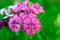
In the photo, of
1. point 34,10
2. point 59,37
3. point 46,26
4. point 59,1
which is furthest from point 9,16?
point 59,1

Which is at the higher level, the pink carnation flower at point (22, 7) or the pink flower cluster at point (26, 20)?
the pink carnation flower at point (22, 7)

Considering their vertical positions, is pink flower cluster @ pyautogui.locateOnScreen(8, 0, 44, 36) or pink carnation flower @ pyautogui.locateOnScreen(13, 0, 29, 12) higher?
pink carnation flower @ pyautogui.locateOnScreen(13, 0, 29, 12)

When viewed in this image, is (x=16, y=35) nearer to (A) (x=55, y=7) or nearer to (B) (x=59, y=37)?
(B) (x=59, y=37)

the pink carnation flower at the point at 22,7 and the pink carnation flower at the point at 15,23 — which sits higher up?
the pink carnation flower at the point at 22,7

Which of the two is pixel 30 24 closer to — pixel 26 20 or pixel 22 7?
pixel 26 20

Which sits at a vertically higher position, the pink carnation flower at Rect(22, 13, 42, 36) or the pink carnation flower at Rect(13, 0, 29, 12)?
the pink carnation flower at Rect(13, 0, 29, 12)

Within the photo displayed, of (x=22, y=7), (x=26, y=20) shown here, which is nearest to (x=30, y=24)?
(x=26, y=20)

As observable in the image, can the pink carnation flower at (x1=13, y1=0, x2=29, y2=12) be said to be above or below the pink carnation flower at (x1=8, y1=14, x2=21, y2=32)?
above

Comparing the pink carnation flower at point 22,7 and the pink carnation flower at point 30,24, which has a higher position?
the pink carnation flower at point 22,7
